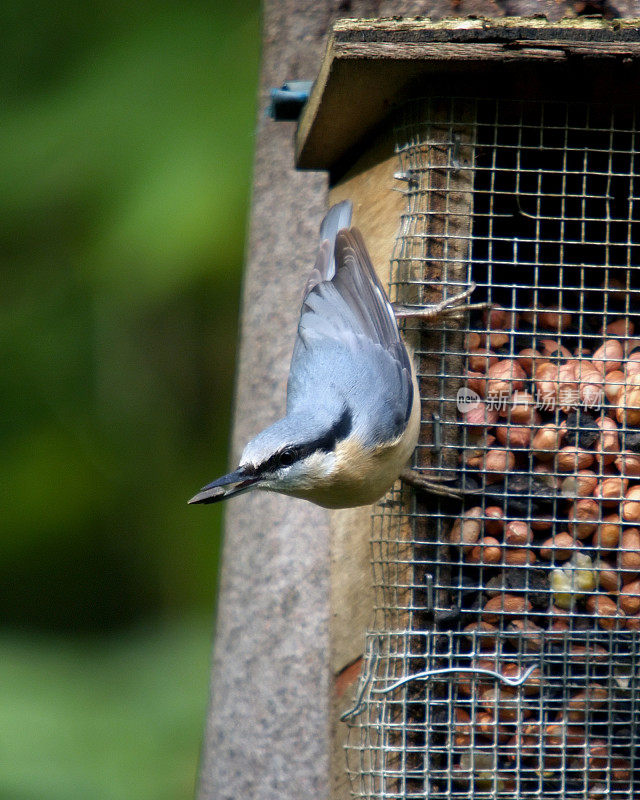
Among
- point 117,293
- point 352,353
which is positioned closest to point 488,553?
point 352,353

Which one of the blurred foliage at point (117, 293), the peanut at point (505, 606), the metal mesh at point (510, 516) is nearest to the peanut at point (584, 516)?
the metal mesh at point (510, 516)

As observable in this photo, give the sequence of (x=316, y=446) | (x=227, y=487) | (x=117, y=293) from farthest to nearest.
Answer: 1. (x=117, y=293)
2. (x=316, y=446)
3. (x=227, y=487)

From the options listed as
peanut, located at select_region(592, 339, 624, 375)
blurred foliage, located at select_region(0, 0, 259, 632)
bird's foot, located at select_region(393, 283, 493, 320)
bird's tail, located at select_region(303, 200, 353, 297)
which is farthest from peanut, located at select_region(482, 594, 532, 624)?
blurred foliage, located at select_region(0, 0, 259, 632)

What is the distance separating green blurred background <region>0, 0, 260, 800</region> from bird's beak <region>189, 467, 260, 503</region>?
1.63 meters

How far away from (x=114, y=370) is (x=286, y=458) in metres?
2.55

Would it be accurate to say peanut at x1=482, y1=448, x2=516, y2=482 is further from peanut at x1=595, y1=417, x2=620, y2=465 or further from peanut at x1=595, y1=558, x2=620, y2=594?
peanut at x1=595, y1=558, x2=620, y2=594

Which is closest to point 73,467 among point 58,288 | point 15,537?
point 15,537

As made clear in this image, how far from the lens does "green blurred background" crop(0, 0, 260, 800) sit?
12.9 ft

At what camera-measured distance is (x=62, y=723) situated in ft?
13.3

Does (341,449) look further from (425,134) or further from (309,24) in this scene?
(309,24)

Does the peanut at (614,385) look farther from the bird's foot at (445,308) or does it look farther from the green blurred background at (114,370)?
the green blurred background at (114,370)

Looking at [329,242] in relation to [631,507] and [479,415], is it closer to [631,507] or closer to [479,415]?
[479,415]

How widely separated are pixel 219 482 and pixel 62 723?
90.7 inches

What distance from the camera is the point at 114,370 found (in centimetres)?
471
